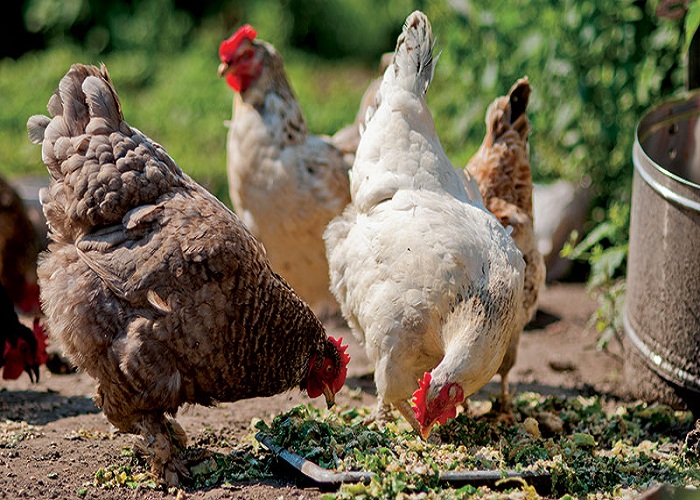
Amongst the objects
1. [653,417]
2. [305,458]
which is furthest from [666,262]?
[305,458]

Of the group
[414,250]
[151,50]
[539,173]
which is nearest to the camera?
[414,250]

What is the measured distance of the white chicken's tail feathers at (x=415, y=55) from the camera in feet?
15.0

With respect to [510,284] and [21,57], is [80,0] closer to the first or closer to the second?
[21,57]

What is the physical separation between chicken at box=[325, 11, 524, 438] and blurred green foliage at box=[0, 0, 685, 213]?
207 cm

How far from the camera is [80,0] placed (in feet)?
35.1

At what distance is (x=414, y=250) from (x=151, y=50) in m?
7.43

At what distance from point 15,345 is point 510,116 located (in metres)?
2.98

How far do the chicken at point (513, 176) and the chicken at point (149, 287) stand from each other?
1.34 meters

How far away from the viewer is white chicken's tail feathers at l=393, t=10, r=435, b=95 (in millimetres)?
4562

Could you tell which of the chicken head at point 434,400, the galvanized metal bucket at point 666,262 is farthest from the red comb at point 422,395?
the galvanized metal bucket at point 666,262

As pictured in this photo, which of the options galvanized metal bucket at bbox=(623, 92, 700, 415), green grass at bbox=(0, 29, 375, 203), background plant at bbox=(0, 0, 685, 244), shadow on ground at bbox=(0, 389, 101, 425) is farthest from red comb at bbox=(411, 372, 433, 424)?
green grass at bbox=(0, 29, 375, 203)

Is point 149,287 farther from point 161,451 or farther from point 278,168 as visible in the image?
point 278,168

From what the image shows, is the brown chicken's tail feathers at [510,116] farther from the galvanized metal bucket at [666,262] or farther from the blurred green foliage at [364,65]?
the blurred green foliage at [364,65]

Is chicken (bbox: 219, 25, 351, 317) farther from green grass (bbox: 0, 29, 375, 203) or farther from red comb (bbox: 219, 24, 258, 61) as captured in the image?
green grass (bbox: 0, 29, 375, 203)
